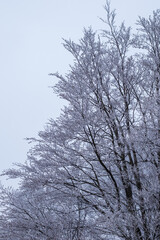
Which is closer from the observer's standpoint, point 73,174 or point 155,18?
point 73,174

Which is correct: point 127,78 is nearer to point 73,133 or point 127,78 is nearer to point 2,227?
point 73,133

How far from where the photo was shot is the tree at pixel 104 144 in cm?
375

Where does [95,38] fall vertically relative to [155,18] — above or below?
below

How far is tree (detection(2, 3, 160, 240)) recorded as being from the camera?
375cm

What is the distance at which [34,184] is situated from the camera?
4027mm

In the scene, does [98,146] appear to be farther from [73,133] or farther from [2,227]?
[2,227]

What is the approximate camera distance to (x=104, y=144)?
13.8ft

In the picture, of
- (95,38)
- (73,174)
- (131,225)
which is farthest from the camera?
(95,38)

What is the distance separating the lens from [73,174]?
4324mm

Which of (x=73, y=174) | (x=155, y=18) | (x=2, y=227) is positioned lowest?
(x=2, y=227)

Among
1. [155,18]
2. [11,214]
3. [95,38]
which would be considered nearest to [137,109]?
[95,38]

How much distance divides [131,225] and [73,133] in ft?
5.57

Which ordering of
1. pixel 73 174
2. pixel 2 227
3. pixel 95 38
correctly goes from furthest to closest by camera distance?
pixel 95 38 → pixel 73 174 → pixel 2 227

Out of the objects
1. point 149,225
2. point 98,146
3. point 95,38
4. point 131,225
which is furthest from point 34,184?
point 95,38
